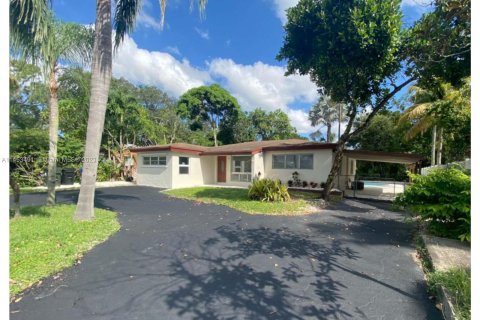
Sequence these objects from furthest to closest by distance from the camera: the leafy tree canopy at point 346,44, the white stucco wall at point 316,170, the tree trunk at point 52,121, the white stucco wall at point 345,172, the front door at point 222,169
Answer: the front door at point 222,169
the white stucco wall at point 345,172
the white stucco wall at point 316,170
the tree trunk at point 52,121
the leafy tree canopy at point 346,44

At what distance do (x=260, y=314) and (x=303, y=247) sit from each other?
2587 mm

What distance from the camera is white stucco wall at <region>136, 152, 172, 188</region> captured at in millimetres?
16516

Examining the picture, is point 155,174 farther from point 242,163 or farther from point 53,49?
point 53,49

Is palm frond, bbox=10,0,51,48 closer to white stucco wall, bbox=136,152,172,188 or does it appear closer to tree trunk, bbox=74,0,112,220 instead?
tree trunk, bbox=74,0,112,220

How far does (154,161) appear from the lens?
17609 mm

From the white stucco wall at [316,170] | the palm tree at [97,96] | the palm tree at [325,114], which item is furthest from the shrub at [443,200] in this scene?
the palm tree at [325,114]

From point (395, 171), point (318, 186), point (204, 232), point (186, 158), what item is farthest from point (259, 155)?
point (395, 171)

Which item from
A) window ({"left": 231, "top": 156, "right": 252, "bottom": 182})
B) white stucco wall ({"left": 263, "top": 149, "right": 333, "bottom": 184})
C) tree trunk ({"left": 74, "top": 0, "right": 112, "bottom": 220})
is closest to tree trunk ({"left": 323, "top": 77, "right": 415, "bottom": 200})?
white stucco wall ({"left": 263, "top": 149, "right": 333, "bottom": 184})

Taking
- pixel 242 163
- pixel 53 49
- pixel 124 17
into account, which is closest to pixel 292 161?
pixel 242 163

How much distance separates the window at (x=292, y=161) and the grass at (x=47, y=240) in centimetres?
1083

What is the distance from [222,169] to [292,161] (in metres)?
6.34

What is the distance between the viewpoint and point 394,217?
840cm

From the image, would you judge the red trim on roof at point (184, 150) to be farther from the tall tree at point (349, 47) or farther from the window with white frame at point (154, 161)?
the tall tree at point (349, 47)

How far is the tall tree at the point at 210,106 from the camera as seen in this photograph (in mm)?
34000
